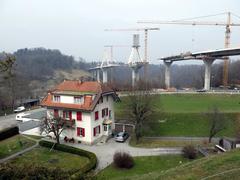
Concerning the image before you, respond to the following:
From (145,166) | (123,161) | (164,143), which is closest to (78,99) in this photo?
(123,161)

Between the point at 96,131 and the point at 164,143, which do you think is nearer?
the point at 164,143

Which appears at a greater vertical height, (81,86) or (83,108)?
(81,86)

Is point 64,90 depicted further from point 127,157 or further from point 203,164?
point 203,164

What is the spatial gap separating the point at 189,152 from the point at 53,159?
14.9 metres

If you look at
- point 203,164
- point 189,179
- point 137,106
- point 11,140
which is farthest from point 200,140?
point 11,140

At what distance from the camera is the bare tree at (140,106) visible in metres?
36.7

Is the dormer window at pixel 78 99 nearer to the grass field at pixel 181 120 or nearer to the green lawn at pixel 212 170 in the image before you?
the grass field at pixel 181 120

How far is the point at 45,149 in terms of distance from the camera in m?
32.9

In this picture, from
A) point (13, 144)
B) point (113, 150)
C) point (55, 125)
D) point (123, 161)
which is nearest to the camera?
point (123, 161)

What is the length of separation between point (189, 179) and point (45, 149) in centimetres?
2213

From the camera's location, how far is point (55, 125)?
110 ft

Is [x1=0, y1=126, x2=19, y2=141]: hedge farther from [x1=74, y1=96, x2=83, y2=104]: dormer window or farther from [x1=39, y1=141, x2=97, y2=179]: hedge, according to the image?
[x1=74, y1=96, x2=83, y2=104]: dormer window

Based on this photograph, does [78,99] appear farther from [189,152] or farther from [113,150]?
[189,152]

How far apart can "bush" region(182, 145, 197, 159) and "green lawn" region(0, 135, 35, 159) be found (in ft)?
62.3
